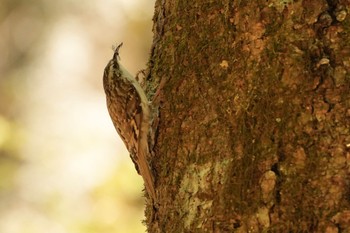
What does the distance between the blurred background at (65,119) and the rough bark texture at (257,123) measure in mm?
3331

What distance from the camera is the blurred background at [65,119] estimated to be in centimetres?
604

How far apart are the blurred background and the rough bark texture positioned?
3331mm

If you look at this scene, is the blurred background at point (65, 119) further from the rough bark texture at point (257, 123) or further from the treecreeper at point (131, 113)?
the rough bark texture at point (257, 123)

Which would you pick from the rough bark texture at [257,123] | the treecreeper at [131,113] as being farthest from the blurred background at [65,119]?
the rough bark texture at [257,123]

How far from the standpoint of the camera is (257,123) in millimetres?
2150

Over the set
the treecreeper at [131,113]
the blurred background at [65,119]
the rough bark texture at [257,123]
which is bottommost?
the rough bark texture at [257,123]

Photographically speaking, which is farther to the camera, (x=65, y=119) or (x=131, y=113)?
(x=65, y=119)

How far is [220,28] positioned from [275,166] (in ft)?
1.78

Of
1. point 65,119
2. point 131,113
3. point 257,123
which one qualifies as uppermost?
point 65,119

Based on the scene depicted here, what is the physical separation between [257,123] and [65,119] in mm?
4722

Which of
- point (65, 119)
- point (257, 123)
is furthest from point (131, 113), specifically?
point (65, 119)

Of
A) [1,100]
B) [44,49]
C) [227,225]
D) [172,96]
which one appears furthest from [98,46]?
[227,225]

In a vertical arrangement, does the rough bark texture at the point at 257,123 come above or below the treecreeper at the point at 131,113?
below

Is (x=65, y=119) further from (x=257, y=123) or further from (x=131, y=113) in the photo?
(x=257, y=123)
